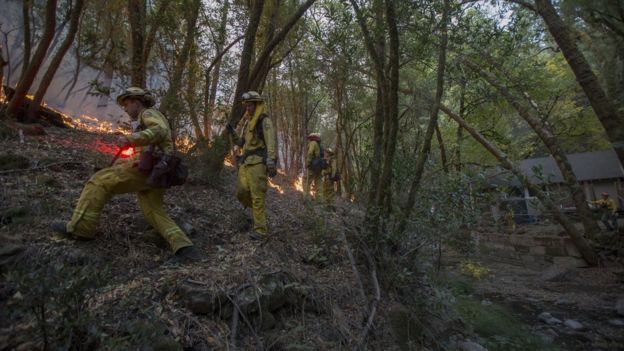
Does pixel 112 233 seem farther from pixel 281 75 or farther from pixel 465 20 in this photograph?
pixel 281 75

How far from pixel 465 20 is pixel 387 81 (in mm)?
1394

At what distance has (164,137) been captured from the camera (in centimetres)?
382

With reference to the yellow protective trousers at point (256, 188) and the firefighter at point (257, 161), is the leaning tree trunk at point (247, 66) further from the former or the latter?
the yellow protective trousers at point (256, 188)

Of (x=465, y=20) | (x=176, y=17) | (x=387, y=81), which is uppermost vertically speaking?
(x=176, y=17)

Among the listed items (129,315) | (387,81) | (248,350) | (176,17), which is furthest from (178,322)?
(176,17)

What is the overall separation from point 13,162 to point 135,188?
2.40 m

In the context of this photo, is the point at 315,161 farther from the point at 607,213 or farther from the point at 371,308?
the point at 607,213

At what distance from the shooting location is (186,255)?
152 inches

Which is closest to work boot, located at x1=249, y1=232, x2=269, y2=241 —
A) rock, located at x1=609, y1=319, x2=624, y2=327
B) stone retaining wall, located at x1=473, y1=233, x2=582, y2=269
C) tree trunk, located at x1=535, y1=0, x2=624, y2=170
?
rock, located at x1=609, y1=319, x2=624, y2=327

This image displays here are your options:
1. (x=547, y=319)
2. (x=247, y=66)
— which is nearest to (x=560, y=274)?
(x=547, y=319)

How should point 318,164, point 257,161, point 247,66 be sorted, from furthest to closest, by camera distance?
point 318,164 → point 247,66 → point 257,161

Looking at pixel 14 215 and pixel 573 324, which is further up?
pixel 14 215

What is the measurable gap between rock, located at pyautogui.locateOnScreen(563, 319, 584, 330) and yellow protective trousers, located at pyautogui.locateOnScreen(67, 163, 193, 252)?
6.19 m

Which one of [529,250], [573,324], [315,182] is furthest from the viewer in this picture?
[529,250]
